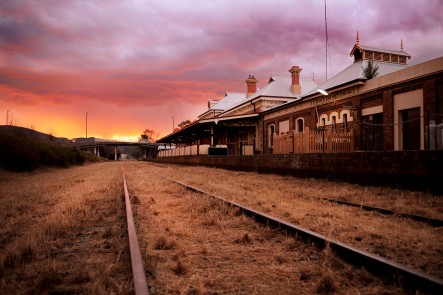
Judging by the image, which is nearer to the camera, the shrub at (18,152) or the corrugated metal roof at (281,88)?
the shrub at (18,152)

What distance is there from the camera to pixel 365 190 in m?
9.39

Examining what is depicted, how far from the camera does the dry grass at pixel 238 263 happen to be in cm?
306

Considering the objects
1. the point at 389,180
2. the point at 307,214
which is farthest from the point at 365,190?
the point at 307,214

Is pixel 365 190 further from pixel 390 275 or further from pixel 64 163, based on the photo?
pixel 64 163

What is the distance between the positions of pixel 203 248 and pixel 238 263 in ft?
2.02

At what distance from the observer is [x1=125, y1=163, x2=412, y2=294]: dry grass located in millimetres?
3057

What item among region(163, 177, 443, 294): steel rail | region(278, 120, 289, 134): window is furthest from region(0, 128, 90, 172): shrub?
region(163, 177, 443, 294): steel rail

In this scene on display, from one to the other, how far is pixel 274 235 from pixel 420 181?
5.88m

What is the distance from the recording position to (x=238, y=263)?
379 cm

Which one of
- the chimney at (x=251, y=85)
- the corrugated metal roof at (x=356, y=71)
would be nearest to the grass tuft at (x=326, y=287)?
the corrugated metal roof at (x=356, y=71)

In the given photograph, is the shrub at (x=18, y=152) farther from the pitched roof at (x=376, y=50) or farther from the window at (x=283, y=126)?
the pitched roof at (x=376, y=50)

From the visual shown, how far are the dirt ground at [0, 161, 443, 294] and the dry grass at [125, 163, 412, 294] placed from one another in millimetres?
10

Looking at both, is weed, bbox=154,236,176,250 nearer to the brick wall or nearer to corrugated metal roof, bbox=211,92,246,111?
the brick wall

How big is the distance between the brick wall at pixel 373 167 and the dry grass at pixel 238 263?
217 inches
